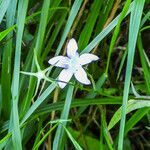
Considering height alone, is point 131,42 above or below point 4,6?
below

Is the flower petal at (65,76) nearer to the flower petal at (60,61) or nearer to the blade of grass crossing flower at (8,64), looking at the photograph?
the flower petal at (60,61)

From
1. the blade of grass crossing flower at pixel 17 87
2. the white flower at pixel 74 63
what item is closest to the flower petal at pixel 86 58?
the white flower at pixel 74 63

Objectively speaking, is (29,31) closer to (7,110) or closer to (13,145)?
(7,110)

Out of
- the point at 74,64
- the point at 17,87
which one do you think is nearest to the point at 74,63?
the point at 74,64

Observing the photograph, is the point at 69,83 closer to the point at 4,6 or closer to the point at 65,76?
the point at 65,76

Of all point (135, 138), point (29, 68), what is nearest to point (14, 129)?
point (29, 68)

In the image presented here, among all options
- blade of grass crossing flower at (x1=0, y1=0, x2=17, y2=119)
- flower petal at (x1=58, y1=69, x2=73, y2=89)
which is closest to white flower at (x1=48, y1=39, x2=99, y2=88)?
flower petal at (x1=58, y1=69, x2=73, y2=89)

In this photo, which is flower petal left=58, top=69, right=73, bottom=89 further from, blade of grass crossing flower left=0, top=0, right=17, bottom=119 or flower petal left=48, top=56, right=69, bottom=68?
blade of grass crossing flower left=0, top=0, right=17, bottom=119
